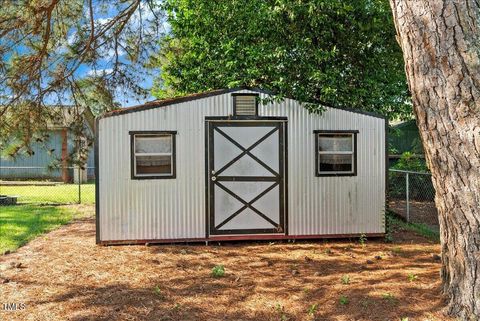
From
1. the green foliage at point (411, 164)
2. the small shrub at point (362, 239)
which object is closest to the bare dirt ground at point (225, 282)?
the small shrub at point (362, 239)

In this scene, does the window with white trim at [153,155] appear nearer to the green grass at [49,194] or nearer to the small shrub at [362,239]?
the small shrub at [362,239]

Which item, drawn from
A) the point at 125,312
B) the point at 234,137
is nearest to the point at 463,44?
the point at 125,312

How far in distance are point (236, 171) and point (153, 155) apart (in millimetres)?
1586

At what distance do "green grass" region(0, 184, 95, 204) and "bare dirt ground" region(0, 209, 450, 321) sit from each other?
22.1 ft

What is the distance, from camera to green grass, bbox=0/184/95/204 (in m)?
14.1

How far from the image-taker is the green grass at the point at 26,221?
25.9 feet

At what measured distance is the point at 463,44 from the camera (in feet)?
11.9

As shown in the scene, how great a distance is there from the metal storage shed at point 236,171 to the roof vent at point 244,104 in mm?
19

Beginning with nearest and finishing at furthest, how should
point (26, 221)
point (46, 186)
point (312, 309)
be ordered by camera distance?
point (312, 309) → point (26, 221) → point (46, 186)

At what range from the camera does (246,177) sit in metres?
7.82

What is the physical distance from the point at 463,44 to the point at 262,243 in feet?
17.0

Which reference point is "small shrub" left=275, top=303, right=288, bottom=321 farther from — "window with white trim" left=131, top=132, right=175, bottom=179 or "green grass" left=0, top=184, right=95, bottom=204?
"green grass" left=0, top=184, right=95, bottom=204

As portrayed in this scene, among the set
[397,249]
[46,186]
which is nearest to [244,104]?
[397,249]

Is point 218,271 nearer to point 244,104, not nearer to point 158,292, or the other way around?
point 158,292
